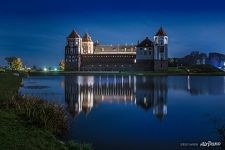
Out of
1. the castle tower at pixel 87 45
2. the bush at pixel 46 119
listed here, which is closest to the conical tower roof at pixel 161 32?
the castle tower at pixel 87 45

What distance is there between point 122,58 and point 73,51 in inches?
682

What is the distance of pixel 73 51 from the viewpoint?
13250cm

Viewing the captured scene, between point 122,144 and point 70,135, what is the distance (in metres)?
2.48

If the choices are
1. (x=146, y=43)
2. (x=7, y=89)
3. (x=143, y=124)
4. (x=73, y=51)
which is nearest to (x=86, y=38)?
(x=73, y=51)

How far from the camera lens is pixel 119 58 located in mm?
129750

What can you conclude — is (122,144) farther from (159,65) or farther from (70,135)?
Result: (159,65)

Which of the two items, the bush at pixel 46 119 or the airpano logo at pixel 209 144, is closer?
A: the airpano logo at pixel 209 144

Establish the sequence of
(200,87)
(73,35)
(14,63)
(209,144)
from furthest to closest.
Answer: (14,63) → (73,35) → (200,87) → (209,144)

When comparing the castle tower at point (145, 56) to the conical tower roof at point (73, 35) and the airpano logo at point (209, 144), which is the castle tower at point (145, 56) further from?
the airpano logo at point (209, 144)

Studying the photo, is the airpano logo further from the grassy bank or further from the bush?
the bush

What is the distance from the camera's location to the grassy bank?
11.1 metres

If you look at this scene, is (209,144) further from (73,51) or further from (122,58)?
(73,51)

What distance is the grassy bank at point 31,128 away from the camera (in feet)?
36.5

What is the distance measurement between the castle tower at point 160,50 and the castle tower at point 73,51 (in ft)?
88.1
